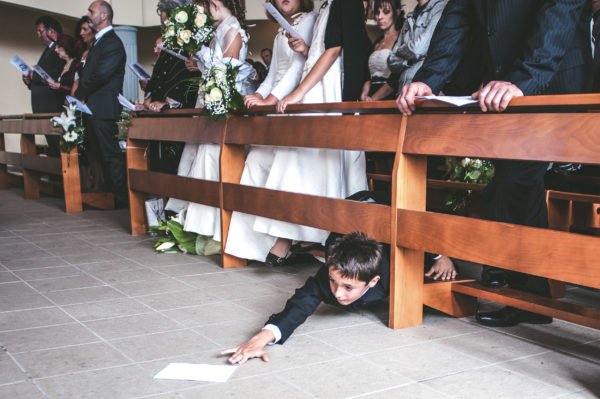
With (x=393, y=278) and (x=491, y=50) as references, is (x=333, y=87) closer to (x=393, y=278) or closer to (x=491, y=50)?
(x=491, y=50)

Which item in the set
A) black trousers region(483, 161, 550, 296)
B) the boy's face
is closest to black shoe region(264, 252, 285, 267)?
the boy's face

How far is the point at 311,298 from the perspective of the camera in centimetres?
270

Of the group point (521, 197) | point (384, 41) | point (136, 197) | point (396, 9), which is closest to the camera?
point (521, 197)

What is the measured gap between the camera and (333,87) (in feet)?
13.0

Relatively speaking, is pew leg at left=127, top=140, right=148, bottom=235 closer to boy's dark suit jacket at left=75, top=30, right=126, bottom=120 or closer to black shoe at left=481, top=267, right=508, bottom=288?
boy's dark suit jacket at left=75, top=30, right=126, bottom=120

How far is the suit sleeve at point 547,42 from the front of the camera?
2.50 meters

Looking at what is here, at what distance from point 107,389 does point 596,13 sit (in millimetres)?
3166

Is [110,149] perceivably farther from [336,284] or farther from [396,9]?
[336,284]

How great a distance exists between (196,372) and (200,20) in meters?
2.80

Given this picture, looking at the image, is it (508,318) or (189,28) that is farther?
(189,28)

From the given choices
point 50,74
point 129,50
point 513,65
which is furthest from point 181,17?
point 129,50

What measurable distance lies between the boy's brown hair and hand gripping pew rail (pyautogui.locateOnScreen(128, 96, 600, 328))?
0.65 feet

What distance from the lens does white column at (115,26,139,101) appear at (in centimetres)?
1142

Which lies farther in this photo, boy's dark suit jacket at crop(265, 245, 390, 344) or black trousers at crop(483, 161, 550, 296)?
black trousers at crop(483, 161, 550, 296)
